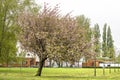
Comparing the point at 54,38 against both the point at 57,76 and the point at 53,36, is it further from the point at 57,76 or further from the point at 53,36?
the point at 57,76

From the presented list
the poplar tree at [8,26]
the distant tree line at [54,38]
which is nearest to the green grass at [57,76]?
the distant tree line at [54,38]

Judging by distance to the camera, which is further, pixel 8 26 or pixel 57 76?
pixel 8 26

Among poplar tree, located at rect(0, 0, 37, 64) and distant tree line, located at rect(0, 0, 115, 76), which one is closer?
distant tree line, located at rect(0, 0, 115, 76)

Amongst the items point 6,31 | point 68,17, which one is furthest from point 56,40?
point 6,31

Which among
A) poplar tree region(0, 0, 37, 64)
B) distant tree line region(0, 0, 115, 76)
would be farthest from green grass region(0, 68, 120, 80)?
poplar tree region(0, 0, 37, 64)

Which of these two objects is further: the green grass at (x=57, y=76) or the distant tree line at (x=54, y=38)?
the distant tree line at (x=54, y=38)

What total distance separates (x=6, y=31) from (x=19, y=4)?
15.5 ft

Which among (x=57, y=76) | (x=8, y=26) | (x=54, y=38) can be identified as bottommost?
(x=57, y=76)

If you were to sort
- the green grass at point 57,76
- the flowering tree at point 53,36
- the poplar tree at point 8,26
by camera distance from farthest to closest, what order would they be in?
the poplar tree at point 8,26, the flowering tree at point 53,36, the green grass at point 57,76

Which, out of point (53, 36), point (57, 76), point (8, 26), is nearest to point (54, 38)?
point (53, 36)

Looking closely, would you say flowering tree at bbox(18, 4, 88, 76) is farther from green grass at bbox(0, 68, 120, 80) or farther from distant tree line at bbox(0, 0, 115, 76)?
green grass at bbox(0, 68, 120, 80)

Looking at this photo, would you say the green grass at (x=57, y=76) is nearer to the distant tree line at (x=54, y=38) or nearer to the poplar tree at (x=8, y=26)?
the distant tree line at (x=54, y=38)

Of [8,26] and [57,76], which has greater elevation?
[8,26]

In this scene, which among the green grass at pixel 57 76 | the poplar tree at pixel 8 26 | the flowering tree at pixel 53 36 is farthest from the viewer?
the poplar tree at pixel 8 26
